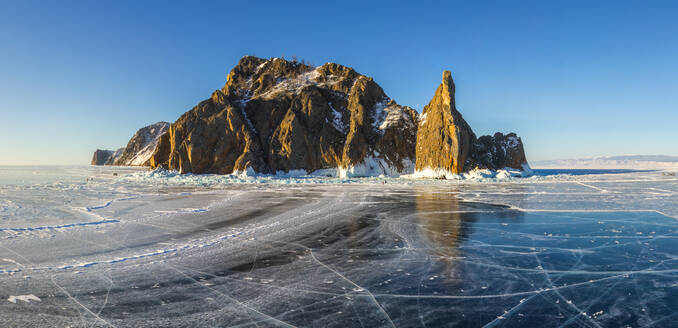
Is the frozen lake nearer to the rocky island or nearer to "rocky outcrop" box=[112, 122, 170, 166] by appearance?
the rocky island

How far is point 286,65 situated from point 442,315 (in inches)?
2630

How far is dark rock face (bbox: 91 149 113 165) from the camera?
152 metres

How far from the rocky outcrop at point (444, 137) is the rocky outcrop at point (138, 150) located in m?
100

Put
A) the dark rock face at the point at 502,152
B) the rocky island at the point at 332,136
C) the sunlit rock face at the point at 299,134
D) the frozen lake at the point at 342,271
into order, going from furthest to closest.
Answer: the sunlit rock face at the point at 299,134
the dark rock face at the point at 502,152
the rocky island at the point at 332,136
the frozen lake at the point at 342,271

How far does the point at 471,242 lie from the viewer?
871 centimetres

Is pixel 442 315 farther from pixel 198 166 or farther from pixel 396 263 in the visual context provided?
pixel 198 166

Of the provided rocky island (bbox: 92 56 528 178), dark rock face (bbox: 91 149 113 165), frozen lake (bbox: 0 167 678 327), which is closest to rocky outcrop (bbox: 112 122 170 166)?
dark rock face (bbox: 91 149 113 165)

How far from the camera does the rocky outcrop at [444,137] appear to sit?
41.0 meters

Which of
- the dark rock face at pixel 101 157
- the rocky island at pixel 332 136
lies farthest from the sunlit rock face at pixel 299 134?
the dark rock face at pixel 101 157

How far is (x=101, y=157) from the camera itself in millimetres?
152250

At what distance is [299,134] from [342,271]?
153 ft

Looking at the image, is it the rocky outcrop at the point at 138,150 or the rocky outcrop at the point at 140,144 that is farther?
the rocky outcrop at the point at 140,144

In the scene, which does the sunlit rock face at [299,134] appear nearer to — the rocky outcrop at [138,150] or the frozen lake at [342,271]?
the frozen lake at [342,271]

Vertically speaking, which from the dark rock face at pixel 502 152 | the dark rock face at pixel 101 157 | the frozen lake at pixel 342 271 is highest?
the dark rock face at pixel 101 157
